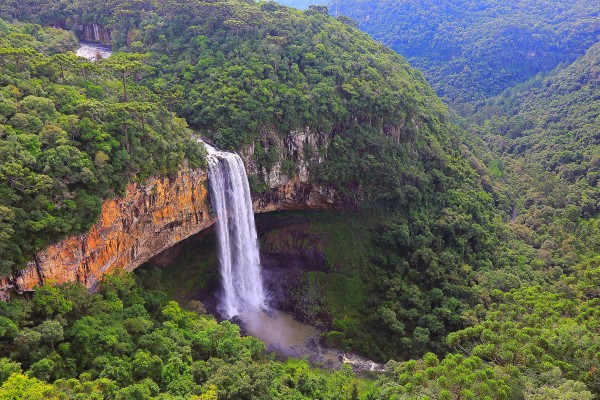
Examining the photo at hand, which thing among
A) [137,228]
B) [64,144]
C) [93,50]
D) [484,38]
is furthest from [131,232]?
[484,38]

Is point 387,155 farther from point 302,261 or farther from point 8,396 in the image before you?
point 8,396

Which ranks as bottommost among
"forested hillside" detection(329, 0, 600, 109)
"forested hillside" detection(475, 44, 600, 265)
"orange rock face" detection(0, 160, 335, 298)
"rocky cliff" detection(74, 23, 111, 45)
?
"orange rock face" detection(0, 160, 335, 298)

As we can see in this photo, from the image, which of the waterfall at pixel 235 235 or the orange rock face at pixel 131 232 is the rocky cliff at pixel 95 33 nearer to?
the waterfall at pixel 235 235

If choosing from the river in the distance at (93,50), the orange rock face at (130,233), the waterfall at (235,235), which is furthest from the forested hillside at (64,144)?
the river in the distance at (93,50)

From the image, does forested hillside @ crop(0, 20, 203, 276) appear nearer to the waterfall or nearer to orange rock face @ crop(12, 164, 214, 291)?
orange rock face @ crop(12, 164, 214, 291)

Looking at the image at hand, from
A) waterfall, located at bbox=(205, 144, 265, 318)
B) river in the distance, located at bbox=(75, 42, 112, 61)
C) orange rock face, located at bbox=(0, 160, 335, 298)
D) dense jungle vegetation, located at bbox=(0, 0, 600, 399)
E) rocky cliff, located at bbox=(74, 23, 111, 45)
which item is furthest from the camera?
rocky cliff, located at bbox=(74, 23, 111, 45)

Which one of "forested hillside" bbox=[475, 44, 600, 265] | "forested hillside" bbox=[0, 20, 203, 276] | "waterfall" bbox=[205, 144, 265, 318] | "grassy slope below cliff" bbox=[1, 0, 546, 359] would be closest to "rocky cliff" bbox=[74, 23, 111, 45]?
"grassy slope below cliff" bbox=[1, 0, 546, 359]
